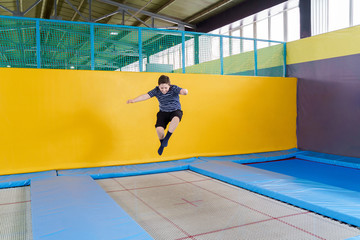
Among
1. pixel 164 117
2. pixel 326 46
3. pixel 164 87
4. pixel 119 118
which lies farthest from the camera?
pixel 326 46

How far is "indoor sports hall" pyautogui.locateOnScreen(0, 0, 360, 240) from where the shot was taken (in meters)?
3.07

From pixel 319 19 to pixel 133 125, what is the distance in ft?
18.3

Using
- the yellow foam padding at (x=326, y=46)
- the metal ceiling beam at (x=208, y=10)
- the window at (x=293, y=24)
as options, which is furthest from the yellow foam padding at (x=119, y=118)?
the metal ceiling beam at (x=208, y=10)

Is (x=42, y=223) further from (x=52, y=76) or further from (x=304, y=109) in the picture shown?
(x=304, y=109)

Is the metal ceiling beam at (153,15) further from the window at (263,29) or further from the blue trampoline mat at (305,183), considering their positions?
the blue trampoline mat at (305,183)

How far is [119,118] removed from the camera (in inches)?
223

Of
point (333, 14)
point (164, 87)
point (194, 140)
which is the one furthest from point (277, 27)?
point (164, 87)

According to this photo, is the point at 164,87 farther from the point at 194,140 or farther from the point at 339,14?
the point at 339,14

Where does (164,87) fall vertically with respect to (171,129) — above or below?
above

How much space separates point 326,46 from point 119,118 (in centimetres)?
486

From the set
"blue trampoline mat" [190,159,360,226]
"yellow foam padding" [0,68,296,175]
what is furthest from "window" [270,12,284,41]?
"blue trampoline mat" [190,159,360,226]

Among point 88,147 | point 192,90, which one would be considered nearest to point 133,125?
point 88,147

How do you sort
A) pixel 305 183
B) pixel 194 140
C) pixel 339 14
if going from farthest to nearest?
pixel 339 14 < pixel 194 140 < pixel 305 183

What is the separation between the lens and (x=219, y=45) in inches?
264
